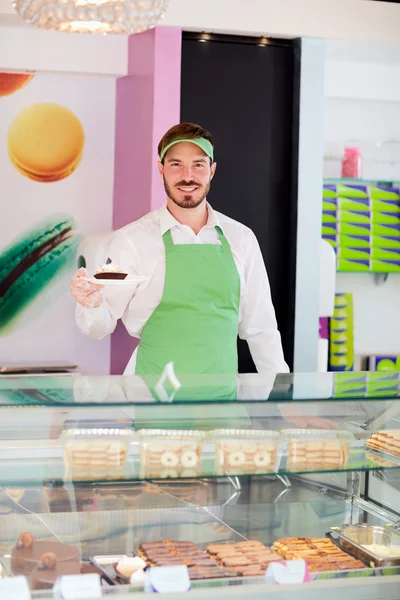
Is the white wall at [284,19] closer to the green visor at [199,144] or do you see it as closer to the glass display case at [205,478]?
the green visor at [199,144]

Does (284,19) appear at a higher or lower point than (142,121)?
higher

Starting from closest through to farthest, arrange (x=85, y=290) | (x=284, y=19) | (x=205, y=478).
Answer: (x=205, y=478)
(x=85, y=290)
(x=284, y=19)

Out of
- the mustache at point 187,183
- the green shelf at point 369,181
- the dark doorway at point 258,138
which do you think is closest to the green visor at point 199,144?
the mustache at point 187,183

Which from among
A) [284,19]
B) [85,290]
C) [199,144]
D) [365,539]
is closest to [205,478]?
[365,539]

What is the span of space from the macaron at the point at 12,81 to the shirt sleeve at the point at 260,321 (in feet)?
5.50

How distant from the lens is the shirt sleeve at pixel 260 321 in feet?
11.4

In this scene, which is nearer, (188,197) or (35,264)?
(188,197)

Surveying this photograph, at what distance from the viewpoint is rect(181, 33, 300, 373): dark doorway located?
4.26 m

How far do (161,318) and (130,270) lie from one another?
219mm

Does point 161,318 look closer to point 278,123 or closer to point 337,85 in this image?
point 278,123

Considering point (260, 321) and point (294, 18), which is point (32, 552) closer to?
point (260, 321)

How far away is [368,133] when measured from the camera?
17.5ft

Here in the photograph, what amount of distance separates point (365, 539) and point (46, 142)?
2861mm

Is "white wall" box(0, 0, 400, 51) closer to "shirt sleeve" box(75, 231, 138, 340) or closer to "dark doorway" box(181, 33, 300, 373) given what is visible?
"dark doorway" box(181, 33, 300, 373)
